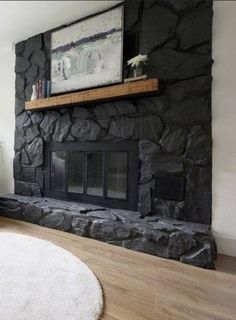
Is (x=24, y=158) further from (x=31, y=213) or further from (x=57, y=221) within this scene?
(x=57, y=221)

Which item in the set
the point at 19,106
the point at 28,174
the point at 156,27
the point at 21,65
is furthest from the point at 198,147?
the point at 21,65

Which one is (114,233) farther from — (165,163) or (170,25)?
(170,25)

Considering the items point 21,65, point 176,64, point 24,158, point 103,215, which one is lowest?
point 103,215

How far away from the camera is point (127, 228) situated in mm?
1963

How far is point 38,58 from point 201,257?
2.70 metres

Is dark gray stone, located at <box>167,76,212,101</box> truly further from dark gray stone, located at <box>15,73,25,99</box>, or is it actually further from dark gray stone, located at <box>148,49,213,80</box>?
dark gray stone, located at <box>15,73,25,99</box>

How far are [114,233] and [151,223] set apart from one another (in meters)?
0.33

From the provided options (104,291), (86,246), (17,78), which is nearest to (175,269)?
(104,291)

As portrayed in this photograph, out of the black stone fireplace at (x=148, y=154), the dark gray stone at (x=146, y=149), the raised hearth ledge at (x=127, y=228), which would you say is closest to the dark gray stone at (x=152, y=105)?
the black stone fireplace at (x=148, y=154)

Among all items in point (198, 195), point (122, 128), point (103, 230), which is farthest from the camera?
point (122, 128)

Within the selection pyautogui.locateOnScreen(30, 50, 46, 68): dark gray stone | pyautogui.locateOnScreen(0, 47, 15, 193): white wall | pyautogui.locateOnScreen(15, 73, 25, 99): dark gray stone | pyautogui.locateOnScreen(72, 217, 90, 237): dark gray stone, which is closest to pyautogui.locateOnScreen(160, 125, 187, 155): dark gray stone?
pyautogui.locateOnScreen(72, 217, 90, 237): dark gray stone

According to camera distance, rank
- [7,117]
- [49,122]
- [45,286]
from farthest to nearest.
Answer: [7,117] < [49,122] < [45,286]

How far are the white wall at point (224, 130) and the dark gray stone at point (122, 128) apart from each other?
74 cm

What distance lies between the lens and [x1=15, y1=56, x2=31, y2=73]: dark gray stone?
2963mm
